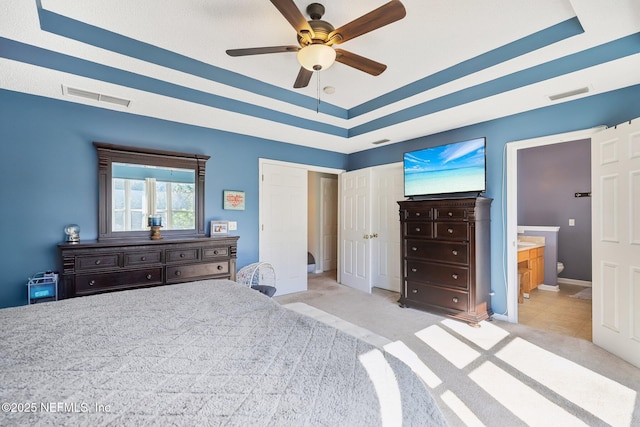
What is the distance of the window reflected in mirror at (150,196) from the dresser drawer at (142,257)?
1.57 ft

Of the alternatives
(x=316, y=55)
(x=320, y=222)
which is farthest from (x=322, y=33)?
(x=320, y=222)

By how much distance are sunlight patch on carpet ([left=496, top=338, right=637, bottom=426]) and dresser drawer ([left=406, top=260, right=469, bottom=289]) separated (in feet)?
2.76

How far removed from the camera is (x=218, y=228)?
151 inches

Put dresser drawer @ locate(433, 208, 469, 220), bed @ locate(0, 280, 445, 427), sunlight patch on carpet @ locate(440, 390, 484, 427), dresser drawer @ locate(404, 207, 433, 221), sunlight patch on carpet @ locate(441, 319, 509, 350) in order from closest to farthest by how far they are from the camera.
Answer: bed @ locate(0, 280, 445, 427)
sunlight patch on carpet @ locate(440, 390, 484, 427)
sunlight patch on carpet @ locate(441, 319, 509, 350)
dresser drawer @ locate(433, 208, 469, 220)
dresser drawer @ locate(404, 207, 433, 221)

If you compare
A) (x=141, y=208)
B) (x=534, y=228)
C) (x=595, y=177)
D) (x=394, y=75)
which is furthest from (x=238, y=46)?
(x=534, y=228)

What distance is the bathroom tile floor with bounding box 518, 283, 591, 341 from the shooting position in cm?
313

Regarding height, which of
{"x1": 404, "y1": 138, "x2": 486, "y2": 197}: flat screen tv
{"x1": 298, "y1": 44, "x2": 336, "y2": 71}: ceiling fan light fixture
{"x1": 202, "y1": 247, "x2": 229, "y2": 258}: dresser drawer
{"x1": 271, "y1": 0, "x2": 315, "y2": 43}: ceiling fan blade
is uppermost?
{"x1": 271, "y1": 0, "x2": 315, "y2": 43}: ceiling fan blade

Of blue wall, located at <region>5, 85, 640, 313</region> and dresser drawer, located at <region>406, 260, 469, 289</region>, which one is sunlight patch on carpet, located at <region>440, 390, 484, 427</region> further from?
blue wall, located at <region>5, 85, 640, 313</region>

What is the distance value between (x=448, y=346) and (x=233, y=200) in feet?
10.2

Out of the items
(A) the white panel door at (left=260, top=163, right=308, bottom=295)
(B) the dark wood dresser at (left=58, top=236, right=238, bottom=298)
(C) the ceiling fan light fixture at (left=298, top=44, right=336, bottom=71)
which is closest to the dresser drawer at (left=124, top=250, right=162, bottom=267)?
(B) the dark wood dresser at (left=58, top=236, right=238, bottom=298)

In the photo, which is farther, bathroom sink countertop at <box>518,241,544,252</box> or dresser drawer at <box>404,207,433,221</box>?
bathroom sink countertop at <box>518,241,544,252</box>

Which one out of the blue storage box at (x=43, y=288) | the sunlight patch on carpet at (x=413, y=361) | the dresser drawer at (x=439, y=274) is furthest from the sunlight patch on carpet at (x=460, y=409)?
the blue storage box at (x=43, y=288)

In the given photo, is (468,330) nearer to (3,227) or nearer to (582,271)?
(582,271)

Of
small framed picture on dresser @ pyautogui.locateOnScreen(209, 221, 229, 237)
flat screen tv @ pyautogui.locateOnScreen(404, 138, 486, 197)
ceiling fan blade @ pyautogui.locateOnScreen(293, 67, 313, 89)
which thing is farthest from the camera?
small framed picture on dresser @ pyautogui.locateOnScreen(209, 221, 229, 237)
